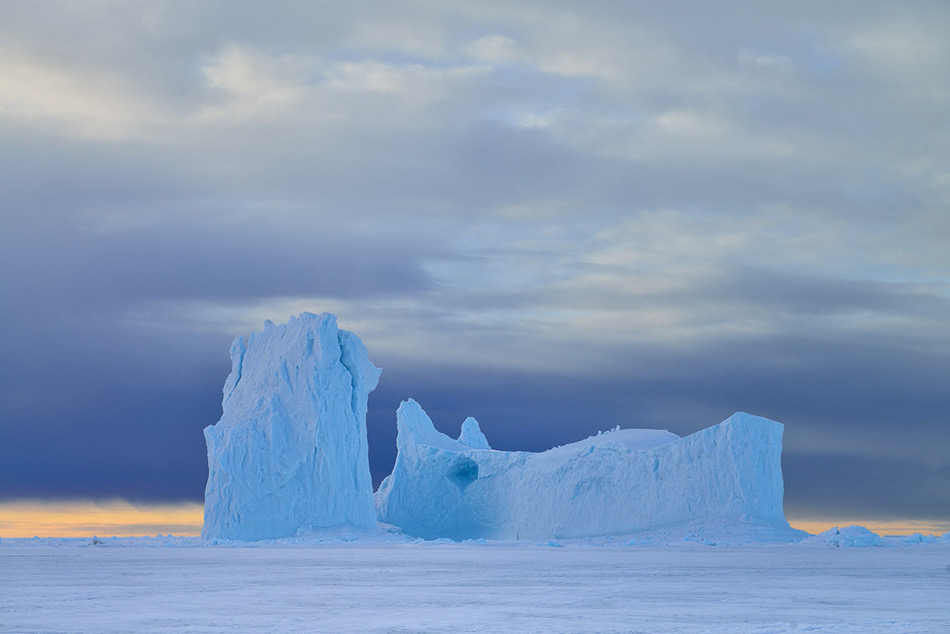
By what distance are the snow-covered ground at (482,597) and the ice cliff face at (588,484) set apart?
12.3 meters

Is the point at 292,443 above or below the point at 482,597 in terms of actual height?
above

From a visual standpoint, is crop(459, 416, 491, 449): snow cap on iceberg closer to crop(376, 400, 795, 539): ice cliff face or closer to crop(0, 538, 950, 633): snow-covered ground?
crop(376, 400, 795, 539): ice cliff face

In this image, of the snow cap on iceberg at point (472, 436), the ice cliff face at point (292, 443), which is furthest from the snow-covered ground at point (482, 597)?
the snow cap on iceberg at point (472, 436)

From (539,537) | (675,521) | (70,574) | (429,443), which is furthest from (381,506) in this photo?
(70,574)

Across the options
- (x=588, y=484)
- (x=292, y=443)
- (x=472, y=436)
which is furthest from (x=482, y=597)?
(x=472, y=436)

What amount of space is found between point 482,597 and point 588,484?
24800 millimetres

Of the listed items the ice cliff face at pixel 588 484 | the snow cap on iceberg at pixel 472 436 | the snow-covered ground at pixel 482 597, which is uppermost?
the snow cap on iceberg at pixel 472 436

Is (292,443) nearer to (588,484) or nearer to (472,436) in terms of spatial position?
(588,484)

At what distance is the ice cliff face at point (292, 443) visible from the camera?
111ft

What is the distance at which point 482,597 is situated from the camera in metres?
12.5

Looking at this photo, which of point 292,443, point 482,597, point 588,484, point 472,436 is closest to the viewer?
point 482,597

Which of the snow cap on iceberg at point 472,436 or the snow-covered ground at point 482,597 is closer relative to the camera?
the snow-covered ground at point 482,597

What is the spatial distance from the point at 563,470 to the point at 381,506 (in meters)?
8.71

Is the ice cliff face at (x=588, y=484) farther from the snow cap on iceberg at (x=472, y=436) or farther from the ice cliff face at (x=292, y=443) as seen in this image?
the ice cliff face at (x=292, y=443)
